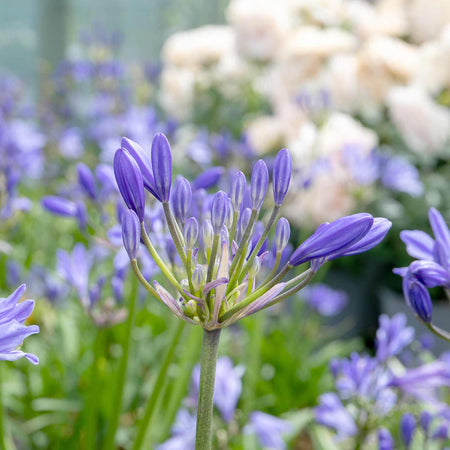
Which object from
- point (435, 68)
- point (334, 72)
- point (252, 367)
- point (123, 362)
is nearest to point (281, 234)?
point (123, 362)

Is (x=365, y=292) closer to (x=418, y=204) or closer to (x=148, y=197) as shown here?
(x=418, y=204)

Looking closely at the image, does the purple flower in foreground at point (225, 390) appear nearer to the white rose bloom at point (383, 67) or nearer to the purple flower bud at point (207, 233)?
the purple flower bud at point (207, 233)

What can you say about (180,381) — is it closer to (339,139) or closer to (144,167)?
(144,167)

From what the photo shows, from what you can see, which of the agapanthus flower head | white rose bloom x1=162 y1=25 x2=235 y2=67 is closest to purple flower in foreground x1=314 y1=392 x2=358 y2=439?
the agapanthus flower head

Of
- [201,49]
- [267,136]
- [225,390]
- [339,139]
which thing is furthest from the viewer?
[201,49]

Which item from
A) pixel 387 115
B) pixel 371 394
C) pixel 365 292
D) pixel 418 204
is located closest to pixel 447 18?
pixel 387 115
